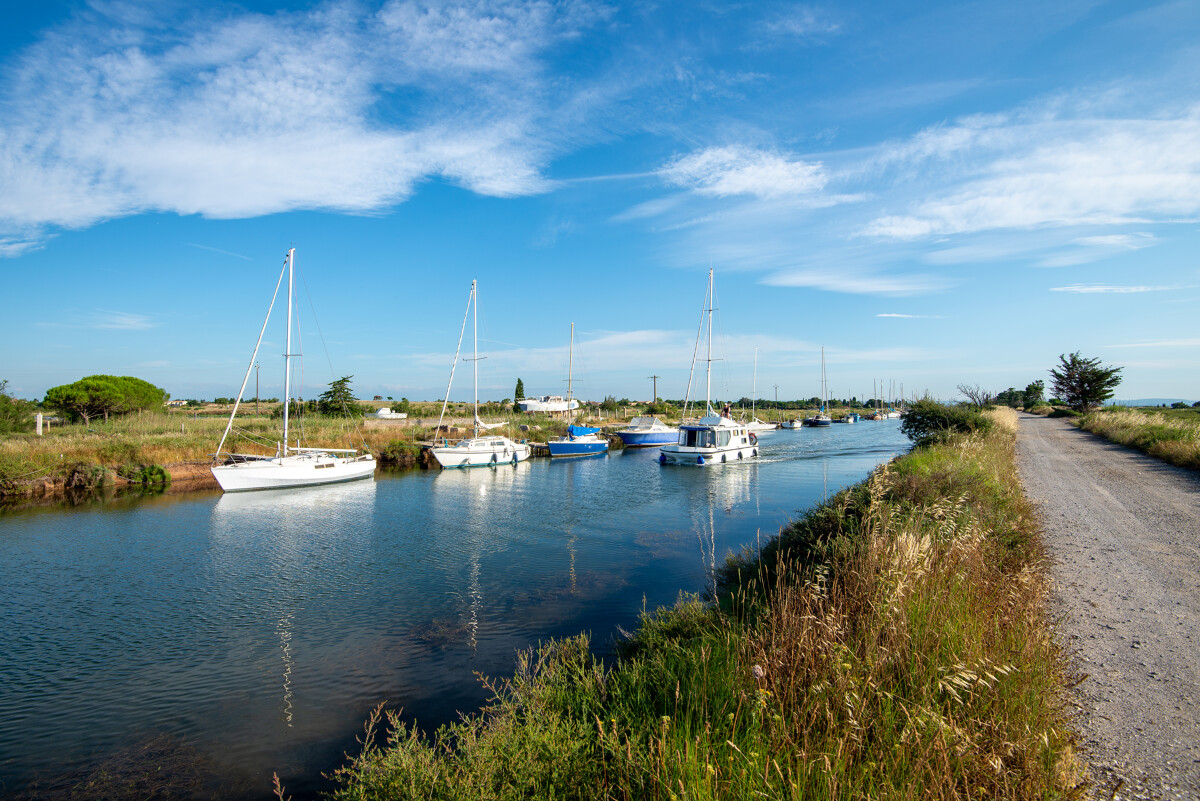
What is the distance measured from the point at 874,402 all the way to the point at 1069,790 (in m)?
184

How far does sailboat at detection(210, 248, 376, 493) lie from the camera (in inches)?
1044

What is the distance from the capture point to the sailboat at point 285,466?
26.5 metres

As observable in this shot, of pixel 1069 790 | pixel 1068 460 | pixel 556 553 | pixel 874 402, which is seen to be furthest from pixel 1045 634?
pixel 874 402

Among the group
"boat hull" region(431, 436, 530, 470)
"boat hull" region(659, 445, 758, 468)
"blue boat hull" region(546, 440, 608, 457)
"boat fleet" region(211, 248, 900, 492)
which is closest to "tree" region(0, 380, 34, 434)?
"boat fleet" region(211, 248, 900, 492)

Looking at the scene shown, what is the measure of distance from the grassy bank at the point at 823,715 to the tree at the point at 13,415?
132ft

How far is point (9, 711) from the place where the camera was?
25.9 ft

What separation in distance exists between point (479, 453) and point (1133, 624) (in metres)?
35.2

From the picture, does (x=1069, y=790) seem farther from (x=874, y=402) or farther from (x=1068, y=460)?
(x=874, y=402)

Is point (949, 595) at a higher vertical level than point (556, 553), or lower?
higher

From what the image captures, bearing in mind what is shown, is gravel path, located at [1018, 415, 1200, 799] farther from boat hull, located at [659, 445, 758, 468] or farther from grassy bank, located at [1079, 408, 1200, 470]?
boat hull, located at [659, 445, 758, 468]

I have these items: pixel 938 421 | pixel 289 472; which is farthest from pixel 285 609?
pixel 938 421

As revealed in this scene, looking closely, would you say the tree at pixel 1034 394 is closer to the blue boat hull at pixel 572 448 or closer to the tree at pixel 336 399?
the blue boat hull at pixel 572 448

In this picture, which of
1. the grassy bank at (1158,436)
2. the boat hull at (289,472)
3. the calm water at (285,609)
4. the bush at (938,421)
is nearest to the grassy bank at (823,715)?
the calm water at (285,609)

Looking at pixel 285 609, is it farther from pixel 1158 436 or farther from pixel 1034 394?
pixel 1034 394
